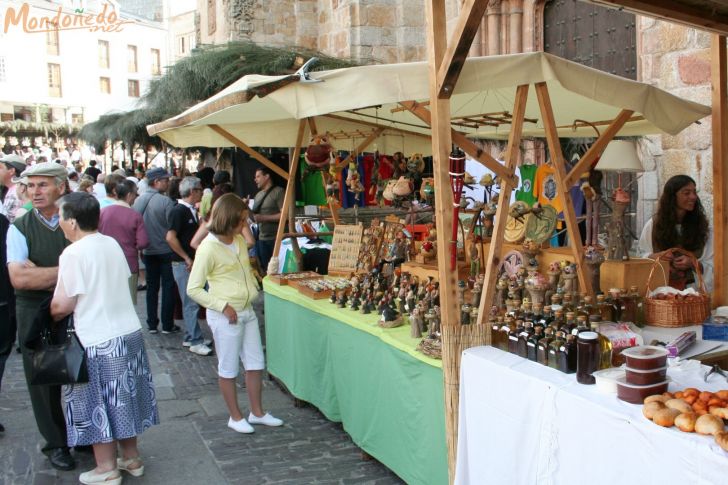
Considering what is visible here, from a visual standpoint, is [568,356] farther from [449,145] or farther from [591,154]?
[591,154]

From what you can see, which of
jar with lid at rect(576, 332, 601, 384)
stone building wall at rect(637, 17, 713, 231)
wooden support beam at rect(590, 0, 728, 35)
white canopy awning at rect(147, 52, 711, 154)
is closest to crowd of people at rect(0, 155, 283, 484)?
white canopy awning at rect(147, 52, 711, 154)

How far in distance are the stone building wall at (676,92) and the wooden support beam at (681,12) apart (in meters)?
2.93

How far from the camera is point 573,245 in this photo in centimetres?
370

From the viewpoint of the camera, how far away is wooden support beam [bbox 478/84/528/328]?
3207 mm

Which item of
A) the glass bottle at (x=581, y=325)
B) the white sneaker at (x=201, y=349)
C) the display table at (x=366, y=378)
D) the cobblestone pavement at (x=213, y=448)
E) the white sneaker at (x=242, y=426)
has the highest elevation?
the glass bottle at (x=581, y=325)

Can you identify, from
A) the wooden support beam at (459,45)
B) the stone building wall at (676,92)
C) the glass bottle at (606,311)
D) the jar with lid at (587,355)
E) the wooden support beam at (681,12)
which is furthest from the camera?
the stone building wall at (676,92)

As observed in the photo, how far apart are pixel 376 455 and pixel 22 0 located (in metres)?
50.6

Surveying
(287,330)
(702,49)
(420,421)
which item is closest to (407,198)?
(287,330)

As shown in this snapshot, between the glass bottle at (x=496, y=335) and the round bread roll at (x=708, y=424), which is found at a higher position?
the glass bottle at (x=496, y=335)

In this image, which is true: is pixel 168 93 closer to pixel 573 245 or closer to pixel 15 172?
pixel 15 172

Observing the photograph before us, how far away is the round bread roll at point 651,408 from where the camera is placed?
2.25 metres

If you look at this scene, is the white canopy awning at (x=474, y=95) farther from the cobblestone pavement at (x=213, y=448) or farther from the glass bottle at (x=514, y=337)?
the cobblestone pavement at (x=213, y=448)

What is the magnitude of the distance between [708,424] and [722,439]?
0.29ft

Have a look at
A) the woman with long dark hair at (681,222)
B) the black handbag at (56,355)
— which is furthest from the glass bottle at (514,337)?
the black handbag at (56,355)
